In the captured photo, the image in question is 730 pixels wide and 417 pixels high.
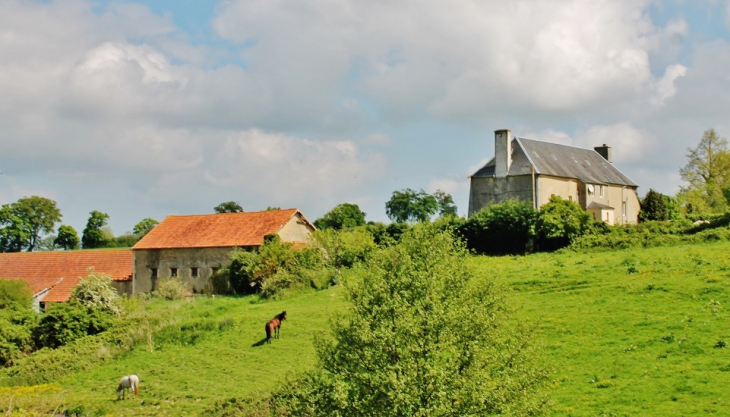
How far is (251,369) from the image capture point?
29641mm

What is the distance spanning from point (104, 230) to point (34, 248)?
12116 mm

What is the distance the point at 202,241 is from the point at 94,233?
6166 cm

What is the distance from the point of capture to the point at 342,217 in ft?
333

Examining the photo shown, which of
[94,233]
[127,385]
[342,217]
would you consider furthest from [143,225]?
[127,385]

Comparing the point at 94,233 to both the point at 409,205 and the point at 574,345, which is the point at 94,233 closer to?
the point at 409,205

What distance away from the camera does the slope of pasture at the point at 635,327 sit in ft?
65.9

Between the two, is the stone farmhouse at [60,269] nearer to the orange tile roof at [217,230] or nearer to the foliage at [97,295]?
A: the orange tile roof at [217,230]

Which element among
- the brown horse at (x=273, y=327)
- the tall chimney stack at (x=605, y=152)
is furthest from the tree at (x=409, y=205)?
the brown horse at (x=273, y=327)

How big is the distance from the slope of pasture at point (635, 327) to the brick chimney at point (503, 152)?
68.7 feet

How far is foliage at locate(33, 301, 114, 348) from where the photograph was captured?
133 ft

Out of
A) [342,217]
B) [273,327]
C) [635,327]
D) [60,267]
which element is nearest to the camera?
[635,327]

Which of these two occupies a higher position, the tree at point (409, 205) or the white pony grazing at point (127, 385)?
the tree at point (409, 205)

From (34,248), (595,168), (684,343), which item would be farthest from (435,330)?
(34,248)

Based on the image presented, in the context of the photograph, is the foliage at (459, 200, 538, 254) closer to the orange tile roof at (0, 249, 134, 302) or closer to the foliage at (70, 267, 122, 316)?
the foliage at (70, 267, 122, 316)
